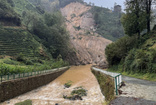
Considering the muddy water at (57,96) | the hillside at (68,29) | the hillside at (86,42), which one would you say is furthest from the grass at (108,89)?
the hillside at (86,42)

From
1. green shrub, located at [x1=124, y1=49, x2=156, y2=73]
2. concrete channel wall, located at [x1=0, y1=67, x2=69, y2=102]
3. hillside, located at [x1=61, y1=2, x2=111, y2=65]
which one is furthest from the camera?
Answer: hillside, located at [x1=61, y1=2, x2=111, y2=65]

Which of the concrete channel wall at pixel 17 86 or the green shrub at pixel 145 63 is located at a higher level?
the green shrub at pixel 145 63

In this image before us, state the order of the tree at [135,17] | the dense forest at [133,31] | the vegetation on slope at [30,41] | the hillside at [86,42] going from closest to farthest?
the dense forest at [133,31]
the tree at [135,17]
the vegetation on slope at [30,41]
the hillside at [86,42]

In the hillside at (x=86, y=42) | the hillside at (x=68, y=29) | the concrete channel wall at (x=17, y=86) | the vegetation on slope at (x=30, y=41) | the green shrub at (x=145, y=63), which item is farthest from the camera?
the hillside at (x=86, y=42)

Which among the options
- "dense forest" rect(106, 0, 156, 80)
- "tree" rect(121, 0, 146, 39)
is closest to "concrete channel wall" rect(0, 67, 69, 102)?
"dense forest" rect(106, 0, 156, 80)

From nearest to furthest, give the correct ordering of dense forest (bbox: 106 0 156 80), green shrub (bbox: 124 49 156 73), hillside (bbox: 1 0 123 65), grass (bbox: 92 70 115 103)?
grass (bbox: 92 70 115 103), green shrub (bbox: 124 49 156 73), dense forest (bbox: 106 0 156 80), hillside (bbox: 1 0 123 65)

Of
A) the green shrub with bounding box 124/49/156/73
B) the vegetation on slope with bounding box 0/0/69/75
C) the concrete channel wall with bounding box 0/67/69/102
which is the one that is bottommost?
the concrete channel wall with bounding box 0/67/69/102

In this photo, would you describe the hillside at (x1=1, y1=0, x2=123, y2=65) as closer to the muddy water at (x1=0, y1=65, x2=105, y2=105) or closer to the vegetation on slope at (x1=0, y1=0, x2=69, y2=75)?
the vegetation on slope at (x1=0, y1=0, x2=69, y2=75)

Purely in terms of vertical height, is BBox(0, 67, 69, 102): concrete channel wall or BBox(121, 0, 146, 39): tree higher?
BBox(121, 0, 146, 39): tree

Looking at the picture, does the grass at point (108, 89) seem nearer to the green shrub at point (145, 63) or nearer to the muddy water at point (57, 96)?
the muddy water at point (57, 96)

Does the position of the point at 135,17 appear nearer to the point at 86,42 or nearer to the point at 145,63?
the point at 145,63

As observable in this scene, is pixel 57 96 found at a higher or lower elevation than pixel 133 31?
lower

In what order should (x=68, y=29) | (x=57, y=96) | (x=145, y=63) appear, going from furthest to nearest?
(x=68, y=29)
(x=145, y=63)
(x=57, y=96)

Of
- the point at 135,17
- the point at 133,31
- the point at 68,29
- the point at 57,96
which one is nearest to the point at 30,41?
the point at 133,31
